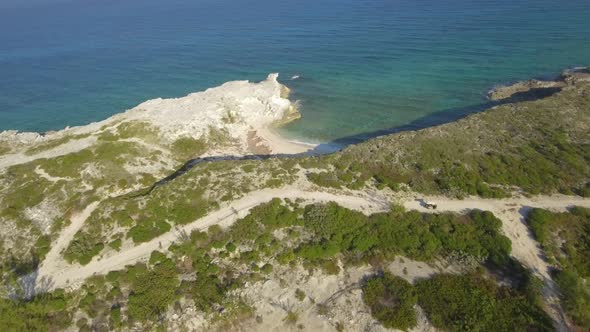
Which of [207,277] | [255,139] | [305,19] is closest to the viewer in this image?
[207,277]

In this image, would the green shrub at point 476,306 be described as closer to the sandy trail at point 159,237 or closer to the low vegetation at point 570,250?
the low vegetation at point 570,250

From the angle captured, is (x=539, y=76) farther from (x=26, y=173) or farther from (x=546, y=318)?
(x=26, y=173)

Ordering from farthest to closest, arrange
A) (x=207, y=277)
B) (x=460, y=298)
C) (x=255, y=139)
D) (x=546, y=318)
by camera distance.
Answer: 1. (x=255, y=139)
2. (x=207, y=277)
3. (x=460, y=298)
4. (x=546, y=318)

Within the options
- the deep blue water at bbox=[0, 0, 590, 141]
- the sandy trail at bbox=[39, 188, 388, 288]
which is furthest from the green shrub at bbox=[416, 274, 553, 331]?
the deep blue water at bbox=[0, 0, 590, 141]

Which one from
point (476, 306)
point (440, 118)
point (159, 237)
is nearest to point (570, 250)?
point (476, 306)

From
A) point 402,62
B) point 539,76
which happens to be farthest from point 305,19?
point 539,76

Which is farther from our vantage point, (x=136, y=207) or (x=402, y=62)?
(x=402, y=62)

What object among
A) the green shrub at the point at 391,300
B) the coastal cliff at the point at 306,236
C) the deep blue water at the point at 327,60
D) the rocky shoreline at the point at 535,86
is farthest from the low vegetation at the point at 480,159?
the rocky shoreline at the point at 535,86
